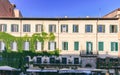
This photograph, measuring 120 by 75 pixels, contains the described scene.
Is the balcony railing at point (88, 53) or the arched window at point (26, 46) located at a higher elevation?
the arched window at point (26, 46)

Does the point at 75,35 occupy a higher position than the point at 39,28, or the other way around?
the point at 39,28

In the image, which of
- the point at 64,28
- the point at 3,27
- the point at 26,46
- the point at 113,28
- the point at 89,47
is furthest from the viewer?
the point at 64,28

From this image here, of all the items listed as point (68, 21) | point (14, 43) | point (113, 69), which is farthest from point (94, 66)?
point (14, 43)

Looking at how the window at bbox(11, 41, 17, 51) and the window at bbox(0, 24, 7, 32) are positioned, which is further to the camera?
the window at bbox(0, 24, 7, 32)

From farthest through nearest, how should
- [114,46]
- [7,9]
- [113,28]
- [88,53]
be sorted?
1. [7,9]
2. [113,28]
3. [88,53]
4. [114,46]

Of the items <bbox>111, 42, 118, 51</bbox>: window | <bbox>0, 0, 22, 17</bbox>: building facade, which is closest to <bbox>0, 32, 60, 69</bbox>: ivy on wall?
<bbox>0, 0, 22, 17</bbox>: building facade

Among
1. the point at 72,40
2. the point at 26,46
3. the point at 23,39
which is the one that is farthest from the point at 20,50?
the point at 72,40

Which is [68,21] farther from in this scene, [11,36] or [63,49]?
[11,36]

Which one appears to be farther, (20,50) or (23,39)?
(23,39)

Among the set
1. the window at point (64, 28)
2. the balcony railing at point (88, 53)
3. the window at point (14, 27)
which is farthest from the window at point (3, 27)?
the balcony railing at point (88, 53)

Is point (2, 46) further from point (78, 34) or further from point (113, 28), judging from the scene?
point (113, 28)

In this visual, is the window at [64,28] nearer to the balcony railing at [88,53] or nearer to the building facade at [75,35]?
the building facade at [75,35]

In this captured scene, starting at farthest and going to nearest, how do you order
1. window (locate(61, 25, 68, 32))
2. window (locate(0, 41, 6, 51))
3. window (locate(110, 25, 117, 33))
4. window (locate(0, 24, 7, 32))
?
window (locate(61, 25, 68, 32)) < window (locate(0, 24, 7, 32)) < window (locate(110, 25, 117, 33)) < window (locate(0, 41, 6, 51))

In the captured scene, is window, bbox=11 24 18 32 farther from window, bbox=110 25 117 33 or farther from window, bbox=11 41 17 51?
window, bbox=110 25 117 33
